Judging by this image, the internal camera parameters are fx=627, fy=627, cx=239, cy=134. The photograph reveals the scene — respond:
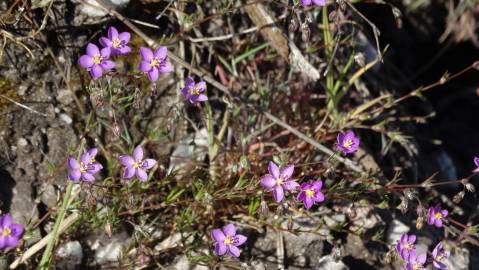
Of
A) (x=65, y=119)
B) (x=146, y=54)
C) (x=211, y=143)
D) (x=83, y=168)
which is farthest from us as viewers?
(x=211, y=143)

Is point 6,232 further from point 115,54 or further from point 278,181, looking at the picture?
point 278,181

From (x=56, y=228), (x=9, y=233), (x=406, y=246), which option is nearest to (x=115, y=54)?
(x=56, y=228)

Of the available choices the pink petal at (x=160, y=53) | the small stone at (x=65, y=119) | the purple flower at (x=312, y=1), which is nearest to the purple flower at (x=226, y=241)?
the pink petal at (x=160, y=53)

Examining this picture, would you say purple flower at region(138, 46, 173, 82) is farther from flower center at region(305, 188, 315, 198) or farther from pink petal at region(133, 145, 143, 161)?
flower center at region(305, 188, 315, 198)

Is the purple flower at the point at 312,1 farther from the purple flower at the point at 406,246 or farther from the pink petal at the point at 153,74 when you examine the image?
the purple flower at the point at 406,246

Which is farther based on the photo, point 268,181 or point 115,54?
point 115,54

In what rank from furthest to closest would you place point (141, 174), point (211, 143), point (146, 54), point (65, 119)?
1. point (211, 143)
2. point (65, 119)
3. point (146, 54)
4. point (141, 174)
